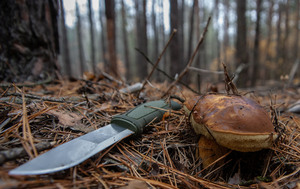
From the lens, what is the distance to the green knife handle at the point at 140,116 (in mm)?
1095

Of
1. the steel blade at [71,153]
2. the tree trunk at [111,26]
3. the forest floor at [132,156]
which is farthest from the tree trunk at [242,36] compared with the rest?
the steel blade at [71,153]

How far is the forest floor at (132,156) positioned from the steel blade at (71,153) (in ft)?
0.17

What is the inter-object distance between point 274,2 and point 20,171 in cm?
1844

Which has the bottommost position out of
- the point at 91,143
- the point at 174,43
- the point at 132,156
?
the point at 132,156

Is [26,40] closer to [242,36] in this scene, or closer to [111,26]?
[111,26]

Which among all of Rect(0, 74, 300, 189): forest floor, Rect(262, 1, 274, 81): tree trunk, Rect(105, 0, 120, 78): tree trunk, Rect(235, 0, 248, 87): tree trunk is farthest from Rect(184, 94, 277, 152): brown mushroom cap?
Rect(262, 1, 274, 81): tree trunk

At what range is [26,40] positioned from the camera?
7.52ft

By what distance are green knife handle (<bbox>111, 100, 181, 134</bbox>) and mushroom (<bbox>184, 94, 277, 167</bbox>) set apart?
1.15ft

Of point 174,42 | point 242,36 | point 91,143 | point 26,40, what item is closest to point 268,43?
point 242,36

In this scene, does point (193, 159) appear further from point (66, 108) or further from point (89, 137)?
point (66, 108)

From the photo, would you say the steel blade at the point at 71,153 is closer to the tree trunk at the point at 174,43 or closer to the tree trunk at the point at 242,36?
the tree trunk at the point at 174,43

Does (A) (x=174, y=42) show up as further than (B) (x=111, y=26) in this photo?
Yes

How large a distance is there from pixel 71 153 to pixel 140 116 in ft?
1.67

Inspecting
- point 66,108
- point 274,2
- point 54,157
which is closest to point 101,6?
point 66,108
